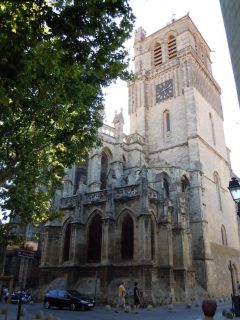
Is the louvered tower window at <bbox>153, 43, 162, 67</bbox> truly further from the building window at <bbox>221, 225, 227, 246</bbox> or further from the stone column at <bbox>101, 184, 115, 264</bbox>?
the stone column at <bbox>101, 184, 115, 264</bbox>

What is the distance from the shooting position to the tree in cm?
598

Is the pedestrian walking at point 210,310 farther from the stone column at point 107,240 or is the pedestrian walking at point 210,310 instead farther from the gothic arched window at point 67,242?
the gothic arched window at point 67,242

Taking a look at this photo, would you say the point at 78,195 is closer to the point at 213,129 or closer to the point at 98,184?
the point at 98,184

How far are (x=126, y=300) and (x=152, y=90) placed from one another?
1120 inches

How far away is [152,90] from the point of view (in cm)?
4044

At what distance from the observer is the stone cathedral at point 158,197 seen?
773 inches

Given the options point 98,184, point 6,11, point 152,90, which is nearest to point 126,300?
point 98,184

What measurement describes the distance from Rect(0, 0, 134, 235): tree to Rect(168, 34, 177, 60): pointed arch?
31.8 m

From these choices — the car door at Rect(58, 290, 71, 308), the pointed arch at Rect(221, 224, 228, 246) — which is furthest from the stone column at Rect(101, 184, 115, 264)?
the pointed arch at Rect(221, 224, 228, 246)

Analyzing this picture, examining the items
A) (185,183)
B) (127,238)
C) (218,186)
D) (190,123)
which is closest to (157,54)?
(190,123)

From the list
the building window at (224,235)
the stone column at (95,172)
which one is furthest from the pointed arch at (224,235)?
the stone column at (95,172)

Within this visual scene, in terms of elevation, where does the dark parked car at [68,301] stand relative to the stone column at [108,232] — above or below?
below

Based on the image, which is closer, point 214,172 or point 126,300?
point 126,300

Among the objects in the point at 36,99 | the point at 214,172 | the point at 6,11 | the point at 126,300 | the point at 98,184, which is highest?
the point at 214,172
